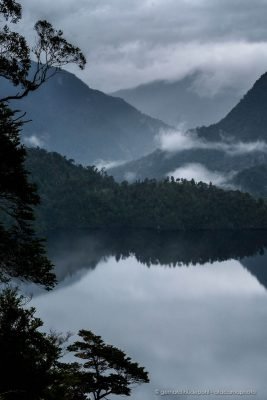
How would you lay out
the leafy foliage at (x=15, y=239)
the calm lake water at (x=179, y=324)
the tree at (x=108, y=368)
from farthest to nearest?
the calm lake water at (x=179, y=324) → the tree at (x=108, y=368) → the leafy foliage at (x=15, y=239)

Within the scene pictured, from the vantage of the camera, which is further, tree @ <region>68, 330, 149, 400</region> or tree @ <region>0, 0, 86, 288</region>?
tree @ <region>68, 330, 149, 400</region>

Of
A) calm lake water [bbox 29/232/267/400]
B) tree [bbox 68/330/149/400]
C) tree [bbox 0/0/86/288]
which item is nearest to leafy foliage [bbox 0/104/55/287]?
tree [bbox 0/0/86/288]

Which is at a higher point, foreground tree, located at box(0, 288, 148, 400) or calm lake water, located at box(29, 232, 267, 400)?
calm lake water, located at box(29, 232, 267, 400)

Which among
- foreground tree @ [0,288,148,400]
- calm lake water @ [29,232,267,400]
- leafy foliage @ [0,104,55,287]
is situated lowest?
foreground tree @ [0,288,148,400]

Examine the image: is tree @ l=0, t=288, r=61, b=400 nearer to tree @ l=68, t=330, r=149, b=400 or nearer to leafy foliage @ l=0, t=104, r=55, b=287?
leafy foliage @ l=0, t=104, r=55, b=287

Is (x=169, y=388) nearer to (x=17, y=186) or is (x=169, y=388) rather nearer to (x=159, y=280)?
(x=17, y=186)

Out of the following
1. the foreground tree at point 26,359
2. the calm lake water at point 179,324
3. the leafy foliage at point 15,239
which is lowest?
the foreground tree at point 26,359

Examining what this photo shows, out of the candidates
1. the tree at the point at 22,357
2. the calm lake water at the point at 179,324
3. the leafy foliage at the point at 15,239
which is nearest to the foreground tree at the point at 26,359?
the tree at the point at 22,357

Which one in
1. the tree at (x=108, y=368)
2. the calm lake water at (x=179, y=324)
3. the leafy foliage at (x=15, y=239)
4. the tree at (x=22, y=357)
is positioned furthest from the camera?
the calm lake water at (x=179, y=324)

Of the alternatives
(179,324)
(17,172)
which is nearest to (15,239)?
(17,172)

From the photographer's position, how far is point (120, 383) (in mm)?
32812

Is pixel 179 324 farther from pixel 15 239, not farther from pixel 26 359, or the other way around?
pixel 15 239

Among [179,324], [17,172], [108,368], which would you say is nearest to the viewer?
[17,172]

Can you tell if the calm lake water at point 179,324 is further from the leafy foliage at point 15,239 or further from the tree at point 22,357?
the leafy foliage at point 15,239
